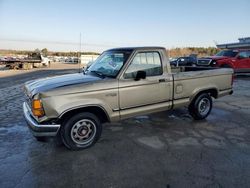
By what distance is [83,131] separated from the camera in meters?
3.92

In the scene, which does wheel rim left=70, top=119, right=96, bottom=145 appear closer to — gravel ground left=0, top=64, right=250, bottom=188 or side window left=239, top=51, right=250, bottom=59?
gravel ground left=0, top=64, right=250, bottom=188

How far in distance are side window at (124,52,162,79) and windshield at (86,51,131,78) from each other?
0.20 m

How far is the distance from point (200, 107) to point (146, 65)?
2227 mm

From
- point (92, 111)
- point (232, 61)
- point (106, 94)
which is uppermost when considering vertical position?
point (232, 61)

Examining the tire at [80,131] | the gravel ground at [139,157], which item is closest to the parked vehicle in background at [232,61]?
the gravel ground at [139,157]

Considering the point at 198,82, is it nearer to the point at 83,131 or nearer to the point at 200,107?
the point at 200,107

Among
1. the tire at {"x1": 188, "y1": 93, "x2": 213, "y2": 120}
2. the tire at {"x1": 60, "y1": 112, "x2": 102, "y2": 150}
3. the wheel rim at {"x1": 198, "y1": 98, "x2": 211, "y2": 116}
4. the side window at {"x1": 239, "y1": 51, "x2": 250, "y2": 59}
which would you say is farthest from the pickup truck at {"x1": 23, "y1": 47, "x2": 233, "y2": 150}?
the side window at {"x1": 239, "y1": 51, "x2": 250, "y2": 59}

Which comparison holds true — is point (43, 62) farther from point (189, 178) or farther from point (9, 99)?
point (189, 178)

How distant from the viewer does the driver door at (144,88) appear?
412 centimetres

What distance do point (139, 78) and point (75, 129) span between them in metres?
1.59

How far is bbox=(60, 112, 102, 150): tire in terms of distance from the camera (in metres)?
3.74

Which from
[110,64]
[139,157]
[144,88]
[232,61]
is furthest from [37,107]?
[232,61]

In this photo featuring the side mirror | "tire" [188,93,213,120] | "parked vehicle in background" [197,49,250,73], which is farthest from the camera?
"parked vehicle in background" [197,49,250,73]

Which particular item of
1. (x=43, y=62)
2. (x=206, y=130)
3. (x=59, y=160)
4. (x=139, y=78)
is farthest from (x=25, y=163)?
(x=43, y=62)
